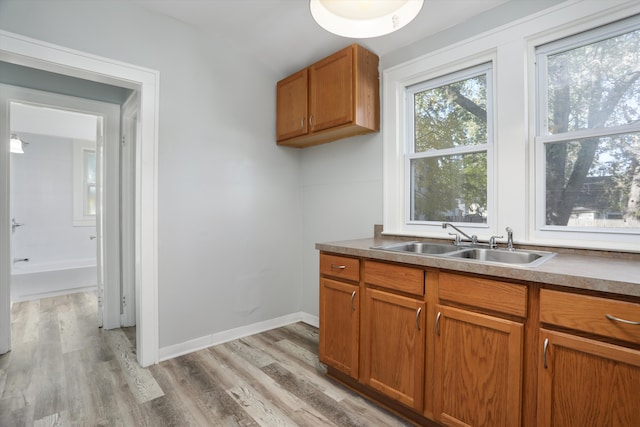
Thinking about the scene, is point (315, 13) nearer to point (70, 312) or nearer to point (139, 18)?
point (139, 18)

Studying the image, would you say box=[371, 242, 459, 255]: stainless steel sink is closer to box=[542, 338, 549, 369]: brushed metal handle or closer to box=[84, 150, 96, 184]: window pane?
box=[542, 338, 549, 369]: brushed metal handle

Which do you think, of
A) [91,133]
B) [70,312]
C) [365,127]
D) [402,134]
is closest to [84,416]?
[70,312]

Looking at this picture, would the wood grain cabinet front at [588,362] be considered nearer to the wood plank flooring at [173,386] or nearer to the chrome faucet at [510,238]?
the chrome faucet at [510,238]

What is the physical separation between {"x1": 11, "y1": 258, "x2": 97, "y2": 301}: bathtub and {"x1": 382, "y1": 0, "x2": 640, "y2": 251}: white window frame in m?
4.83

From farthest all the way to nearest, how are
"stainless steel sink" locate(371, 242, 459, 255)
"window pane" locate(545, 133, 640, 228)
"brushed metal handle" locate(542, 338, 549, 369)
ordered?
"stainless steel sink" locate(371, 242, 459, 255) → "window pane" locate(545, 133, 640, 228) → "brushed metal handle" locate(542, 338, 549, 369)

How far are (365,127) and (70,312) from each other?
384 centimetres

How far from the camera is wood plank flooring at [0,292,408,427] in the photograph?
1743mm

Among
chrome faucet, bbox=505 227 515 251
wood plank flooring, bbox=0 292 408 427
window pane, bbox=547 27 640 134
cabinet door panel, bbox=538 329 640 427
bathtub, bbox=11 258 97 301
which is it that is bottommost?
wood plank flooring, bbox=0 292 408 427

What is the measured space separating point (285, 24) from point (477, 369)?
2.66m

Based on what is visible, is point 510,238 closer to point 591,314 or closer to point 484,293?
point 484,293

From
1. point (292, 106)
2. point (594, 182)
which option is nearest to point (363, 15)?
point (292, 106)

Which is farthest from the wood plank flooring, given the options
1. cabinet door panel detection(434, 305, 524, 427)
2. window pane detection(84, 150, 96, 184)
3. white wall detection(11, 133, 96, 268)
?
window pane detection(84, 150, 96, 184)

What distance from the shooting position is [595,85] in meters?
1.74

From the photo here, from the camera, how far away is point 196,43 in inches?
101
